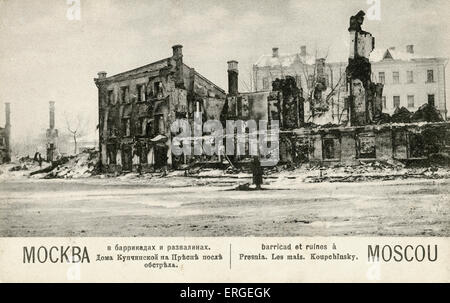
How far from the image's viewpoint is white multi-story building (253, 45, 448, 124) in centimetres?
650

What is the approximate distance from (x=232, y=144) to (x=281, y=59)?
1437 millimetres

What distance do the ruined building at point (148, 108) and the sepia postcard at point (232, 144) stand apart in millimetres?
43

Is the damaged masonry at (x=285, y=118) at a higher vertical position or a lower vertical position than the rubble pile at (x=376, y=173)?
higher

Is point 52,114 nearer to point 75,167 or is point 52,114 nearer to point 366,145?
point 75,167

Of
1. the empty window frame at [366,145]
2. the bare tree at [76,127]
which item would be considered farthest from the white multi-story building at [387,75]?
the bare tree at [76,127]

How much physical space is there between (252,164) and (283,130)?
0.70 metres

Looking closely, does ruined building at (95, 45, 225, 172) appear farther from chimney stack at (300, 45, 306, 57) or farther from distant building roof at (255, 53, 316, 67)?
chimney stack at (300, 45, 306, 57)

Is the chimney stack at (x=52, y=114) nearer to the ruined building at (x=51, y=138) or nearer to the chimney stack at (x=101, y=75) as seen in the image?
the ruined building at (x=51, y=138)

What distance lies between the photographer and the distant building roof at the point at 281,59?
6.88m

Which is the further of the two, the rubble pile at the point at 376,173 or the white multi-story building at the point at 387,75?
the rubble pile at the point at 376,173

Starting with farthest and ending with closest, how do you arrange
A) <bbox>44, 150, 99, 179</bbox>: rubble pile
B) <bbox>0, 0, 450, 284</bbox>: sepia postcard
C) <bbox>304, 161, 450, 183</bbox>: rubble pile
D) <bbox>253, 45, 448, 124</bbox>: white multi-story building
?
<bbox>44, 150, 99, 179</bbox>: rubble pile < <bbox>304, 161, 450, 183</bbox>: rubble pile < <bbox>253, 45, 448, 124</bbox>: white multi-story building < <bbox>0, 0, 450, 284</bbox>: sepia postcard

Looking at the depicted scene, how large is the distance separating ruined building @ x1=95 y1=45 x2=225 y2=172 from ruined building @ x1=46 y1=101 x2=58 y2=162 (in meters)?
0.70

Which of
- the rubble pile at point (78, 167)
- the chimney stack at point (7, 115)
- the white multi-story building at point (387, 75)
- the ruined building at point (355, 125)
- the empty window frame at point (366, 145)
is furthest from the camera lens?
the rubble pile at point (78, 167)

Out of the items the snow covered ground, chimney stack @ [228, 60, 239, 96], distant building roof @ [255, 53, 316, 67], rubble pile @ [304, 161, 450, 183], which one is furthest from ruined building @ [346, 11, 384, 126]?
chimney stack @ [228, 60, 239, 96]
